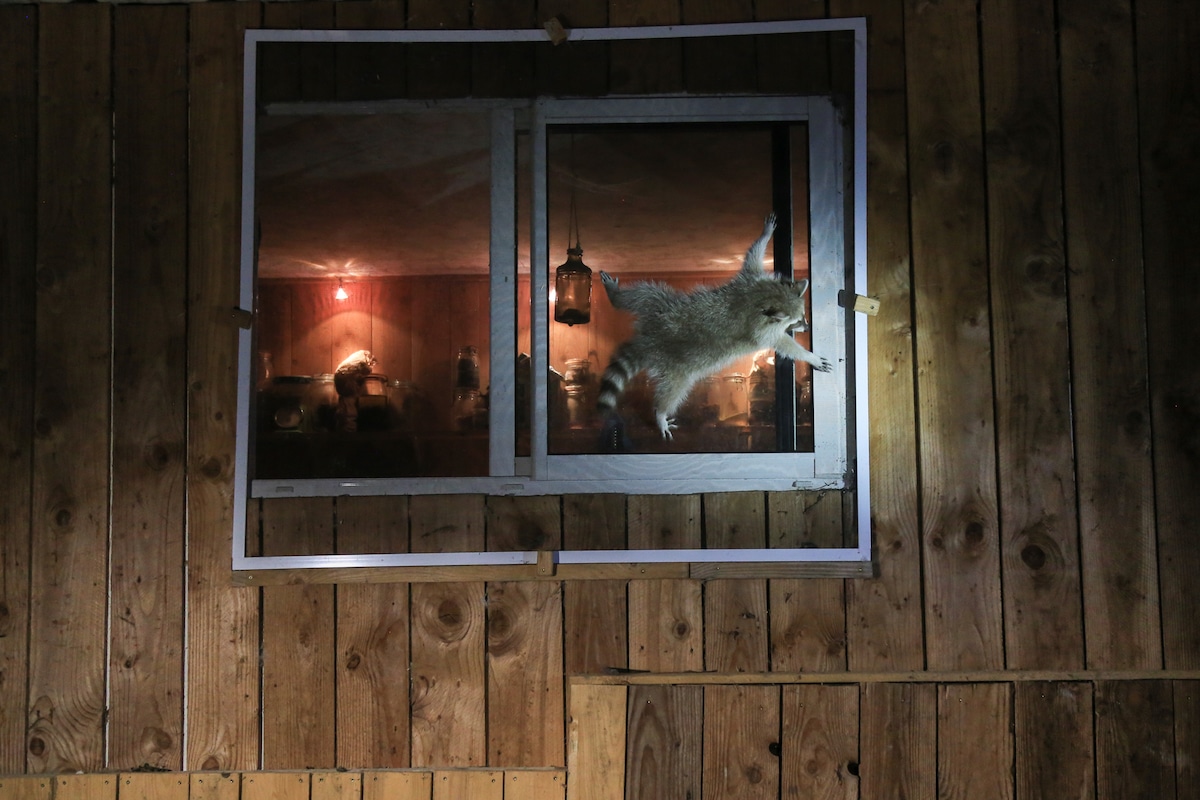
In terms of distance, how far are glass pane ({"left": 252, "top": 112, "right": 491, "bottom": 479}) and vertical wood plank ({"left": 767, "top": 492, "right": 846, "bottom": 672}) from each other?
0.69 m

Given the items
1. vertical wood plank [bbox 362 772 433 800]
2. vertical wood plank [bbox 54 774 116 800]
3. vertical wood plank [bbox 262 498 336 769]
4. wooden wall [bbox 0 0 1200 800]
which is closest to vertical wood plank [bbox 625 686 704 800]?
wooden wall [bbox 0 0 1200 800]

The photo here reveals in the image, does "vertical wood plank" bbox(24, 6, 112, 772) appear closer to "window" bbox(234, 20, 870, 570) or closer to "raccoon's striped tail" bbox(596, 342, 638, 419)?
"window" bbox(234, 20, 870, 570)

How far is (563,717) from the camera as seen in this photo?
1.76 meters

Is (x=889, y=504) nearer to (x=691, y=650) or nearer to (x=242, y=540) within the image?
(x=691, y=650)

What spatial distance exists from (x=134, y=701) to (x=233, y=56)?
1.47 meters

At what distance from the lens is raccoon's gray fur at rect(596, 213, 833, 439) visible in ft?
5.81

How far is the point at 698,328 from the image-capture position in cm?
178

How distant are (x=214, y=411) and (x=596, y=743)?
1130 mm

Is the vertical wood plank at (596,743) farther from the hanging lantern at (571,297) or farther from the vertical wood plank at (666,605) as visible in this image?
the hanging lantern at (571,297)

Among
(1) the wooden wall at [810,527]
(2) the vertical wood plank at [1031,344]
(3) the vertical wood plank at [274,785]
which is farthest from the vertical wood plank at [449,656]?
(2) the vertical wood plank at [1031,344]

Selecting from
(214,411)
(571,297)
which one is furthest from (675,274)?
(214,411)

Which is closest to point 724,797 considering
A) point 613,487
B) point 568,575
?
point 568,575

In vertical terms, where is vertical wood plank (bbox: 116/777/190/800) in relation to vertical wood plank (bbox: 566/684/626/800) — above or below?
below

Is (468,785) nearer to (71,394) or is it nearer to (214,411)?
(214,411)
